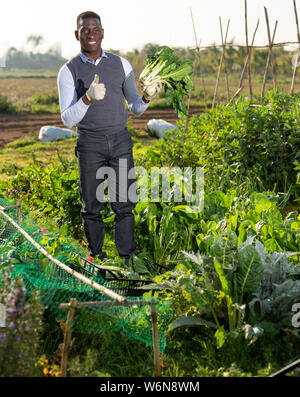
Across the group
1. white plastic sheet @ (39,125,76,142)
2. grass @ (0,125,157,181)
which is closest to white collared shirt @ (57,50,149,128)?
grass @ (0,125,157,181)

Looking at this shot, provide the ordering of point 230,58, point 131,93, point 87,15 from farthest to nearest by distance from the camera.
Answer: point 230,58 → point 131,93 → point 87,15

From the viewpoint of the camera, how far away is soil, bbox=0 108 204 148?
11.4 metres

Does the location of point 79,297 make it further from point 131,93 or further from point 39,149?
point 39,149

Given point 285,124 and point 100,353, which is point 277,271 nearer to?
point 100,353

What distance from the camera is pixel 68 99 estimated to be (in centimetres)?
311

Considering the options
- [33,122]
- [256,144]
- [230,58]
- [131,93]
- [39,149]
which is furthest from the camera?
[230,58]

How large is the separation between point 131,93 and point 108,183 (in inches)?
25.5

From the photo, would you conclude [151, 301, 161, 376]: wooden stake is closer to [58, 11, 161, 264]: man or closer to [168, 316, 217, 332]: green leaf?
[168, 316, 217, 332]: green leaf

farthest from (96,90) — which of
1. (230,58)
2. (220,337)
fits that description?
(230,58)

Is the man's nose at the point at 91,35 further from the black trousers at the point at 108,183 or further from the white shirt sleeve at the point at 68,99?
the black trousers at the point at 108,183

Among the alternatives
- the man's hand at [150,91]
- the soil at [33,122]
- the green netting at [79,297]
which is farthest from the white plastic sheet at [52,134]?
the green netting at [79,297]

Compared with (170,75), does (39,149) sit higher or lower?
lower

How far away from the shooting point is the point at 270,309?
7.53ft
